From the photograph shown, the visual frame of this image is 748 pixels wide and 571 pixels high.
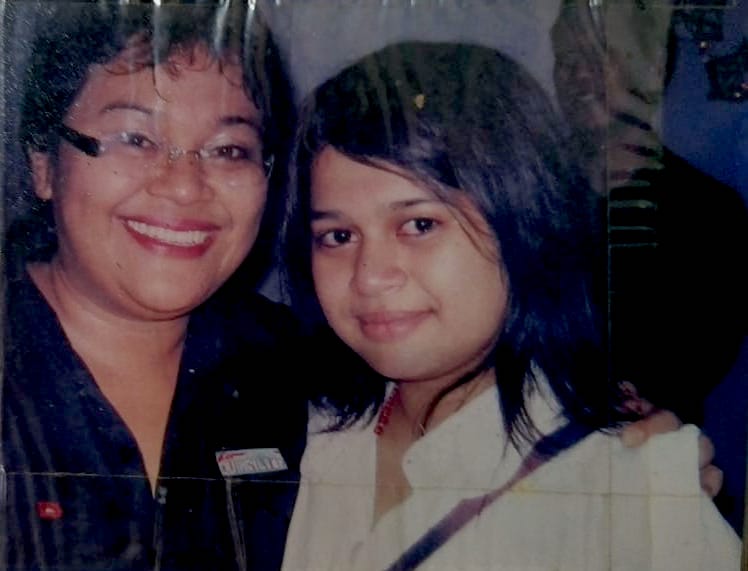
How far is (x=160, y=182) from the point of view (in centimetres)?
179

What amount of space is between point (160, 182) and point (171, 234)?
0.31ft

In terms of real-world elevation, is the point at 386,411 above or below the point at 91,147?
below

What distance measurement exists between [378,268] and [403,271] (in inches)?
1.7

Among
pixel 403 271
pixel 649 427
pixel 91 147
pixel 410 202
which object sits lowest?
pixel 649 427

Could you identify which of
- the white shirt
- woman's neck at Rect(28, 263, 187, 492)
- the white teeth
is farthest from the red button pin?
the white shirt

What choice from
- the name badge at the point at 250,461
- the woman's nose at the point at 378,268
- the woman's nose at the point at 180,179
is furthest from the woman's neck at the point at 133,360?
the woman's nose at the point at 378,268

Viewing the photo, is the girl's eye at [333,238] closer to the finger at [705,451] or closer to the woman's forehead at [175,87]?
the woman's forehead at [175,87]

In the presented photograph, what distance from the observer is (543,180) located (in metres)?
1.78

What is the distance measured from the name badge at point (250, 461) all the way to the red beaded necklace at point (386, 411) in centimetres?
19

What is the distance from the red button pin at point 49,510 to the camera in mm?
1857

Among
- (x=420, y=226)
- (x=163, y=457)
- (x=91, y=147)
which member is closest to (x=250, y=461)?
(x=163, y=457)

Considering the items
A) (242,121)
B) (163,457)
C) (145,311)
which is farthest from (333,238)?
(163,457)

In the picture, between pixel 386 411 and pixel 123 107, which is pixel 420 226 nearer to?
pixel 386 411

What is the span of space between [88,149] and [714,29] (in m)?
1.11
